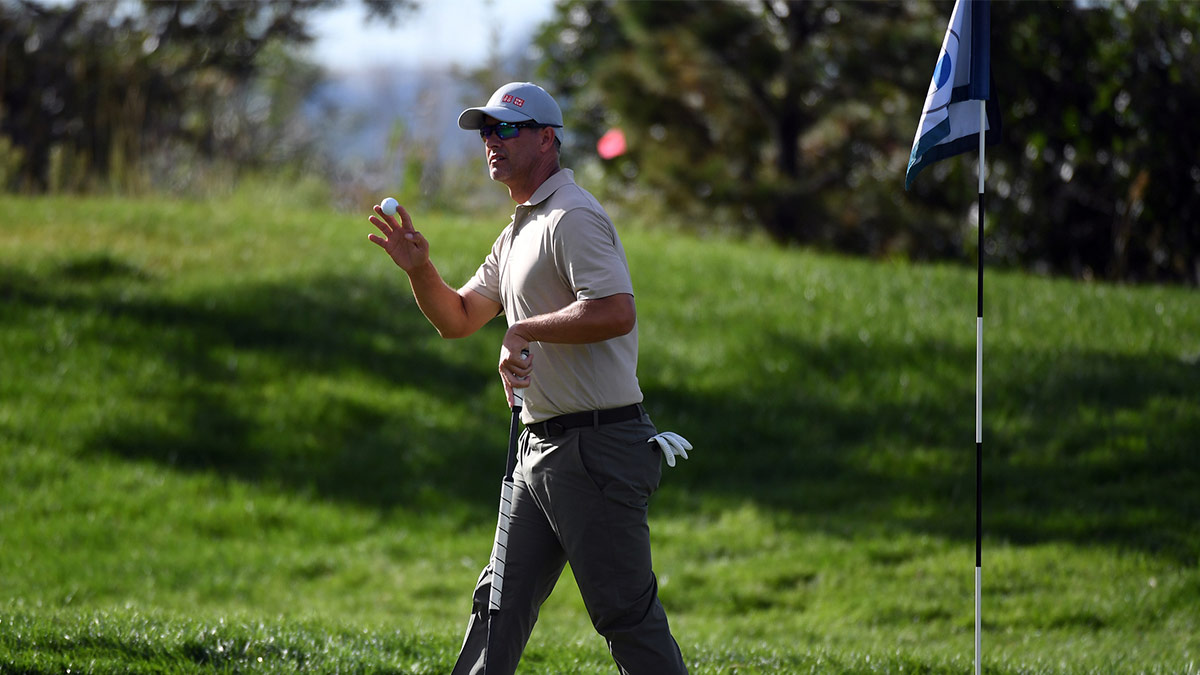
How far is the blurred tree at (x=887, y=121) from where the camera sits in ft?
42.3

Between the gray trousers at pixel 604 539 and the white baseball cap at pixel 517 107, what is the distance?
1047 millimetres

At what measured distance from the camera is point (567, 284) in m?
4.05

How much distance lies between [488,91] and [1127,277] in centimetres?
1039

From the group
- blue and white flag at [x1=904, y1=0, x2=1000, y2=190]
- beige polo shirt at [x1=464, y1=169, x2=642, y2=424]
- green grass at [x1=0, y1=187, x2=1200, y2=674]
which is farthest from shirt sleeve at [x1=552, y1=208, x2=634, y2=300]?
green grass at [x1=0, y1=187, x2=1200, y2=674]

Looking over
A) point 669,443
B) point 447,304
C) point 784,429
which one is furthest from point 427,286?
point 784,429

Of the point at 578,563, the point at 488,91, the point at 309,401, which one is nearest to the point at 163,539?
the point at 309,401

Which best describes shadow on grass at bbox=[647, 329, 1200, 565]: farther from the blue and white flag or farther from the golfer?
the golfer

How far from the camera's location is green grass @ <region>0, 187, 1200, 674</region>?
6531 millimetres

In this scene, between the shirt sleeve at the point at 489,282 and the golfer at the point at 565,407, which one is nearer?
the golfer at the point at 565,407

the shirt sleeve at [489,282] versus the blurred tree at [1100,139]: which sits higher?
the blurred tree at [1100,139]

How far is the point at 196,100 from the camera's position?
17656mm

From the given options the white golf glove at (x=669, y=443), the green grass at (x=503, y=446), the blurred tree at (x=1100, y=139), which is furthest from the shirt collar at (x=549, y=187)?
the blurred tree at (x=1100, y=139)

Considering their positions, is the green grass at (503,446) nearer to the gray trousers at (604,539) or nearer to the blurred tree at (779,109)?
the gray trousers at (604,539)

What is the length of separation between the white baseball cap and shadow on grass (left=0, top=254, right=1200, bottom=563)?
205 inches
